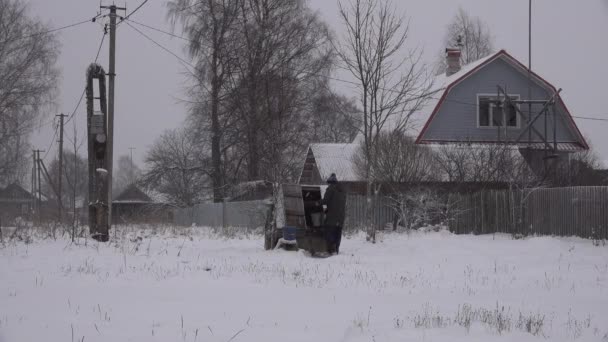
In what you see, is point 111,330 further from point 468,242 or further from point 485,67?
point 485,67

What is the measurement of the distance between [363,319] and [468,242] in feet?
34.9

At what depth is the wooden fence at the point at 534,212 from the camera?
15.8 metres

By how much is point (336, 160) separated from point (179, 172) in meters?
16.0

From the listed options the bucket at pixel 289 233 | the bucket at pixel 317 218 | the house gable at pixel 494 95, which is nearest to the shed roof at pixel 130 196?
the house gable at pixel 494 95

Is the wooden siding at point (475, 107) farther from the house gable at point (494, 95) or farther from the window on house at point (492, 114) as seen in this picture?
→ the window on house at point (492, 114)

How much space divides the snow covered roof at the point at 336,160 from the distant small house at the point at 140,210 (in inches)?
331

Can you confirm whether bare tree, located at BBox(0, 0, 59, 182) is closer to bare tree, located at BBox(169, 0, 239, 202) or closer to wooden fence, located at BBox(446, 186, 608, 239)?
bare tree, located at BBox(169, 0, 239, 202)

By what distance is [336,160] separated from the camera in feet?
93.0

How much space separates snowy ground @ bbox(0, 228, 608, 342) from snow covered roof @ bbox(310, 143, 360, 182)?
43.7 feet

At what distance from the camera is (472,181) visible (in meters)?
22.6

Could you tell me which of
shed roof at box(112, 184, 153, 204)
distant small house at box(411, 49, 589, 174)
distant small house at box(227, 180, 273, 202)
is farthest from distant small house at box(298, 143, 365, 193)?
shed roof at box(112, 184, 153, 204)

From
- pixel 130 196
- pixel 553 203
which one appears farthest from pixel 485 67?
pixel 130 196

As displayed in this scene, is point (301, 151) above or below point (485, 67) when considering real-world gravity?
below

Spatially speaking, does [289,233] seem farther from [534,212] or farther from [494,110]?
[494,110]
